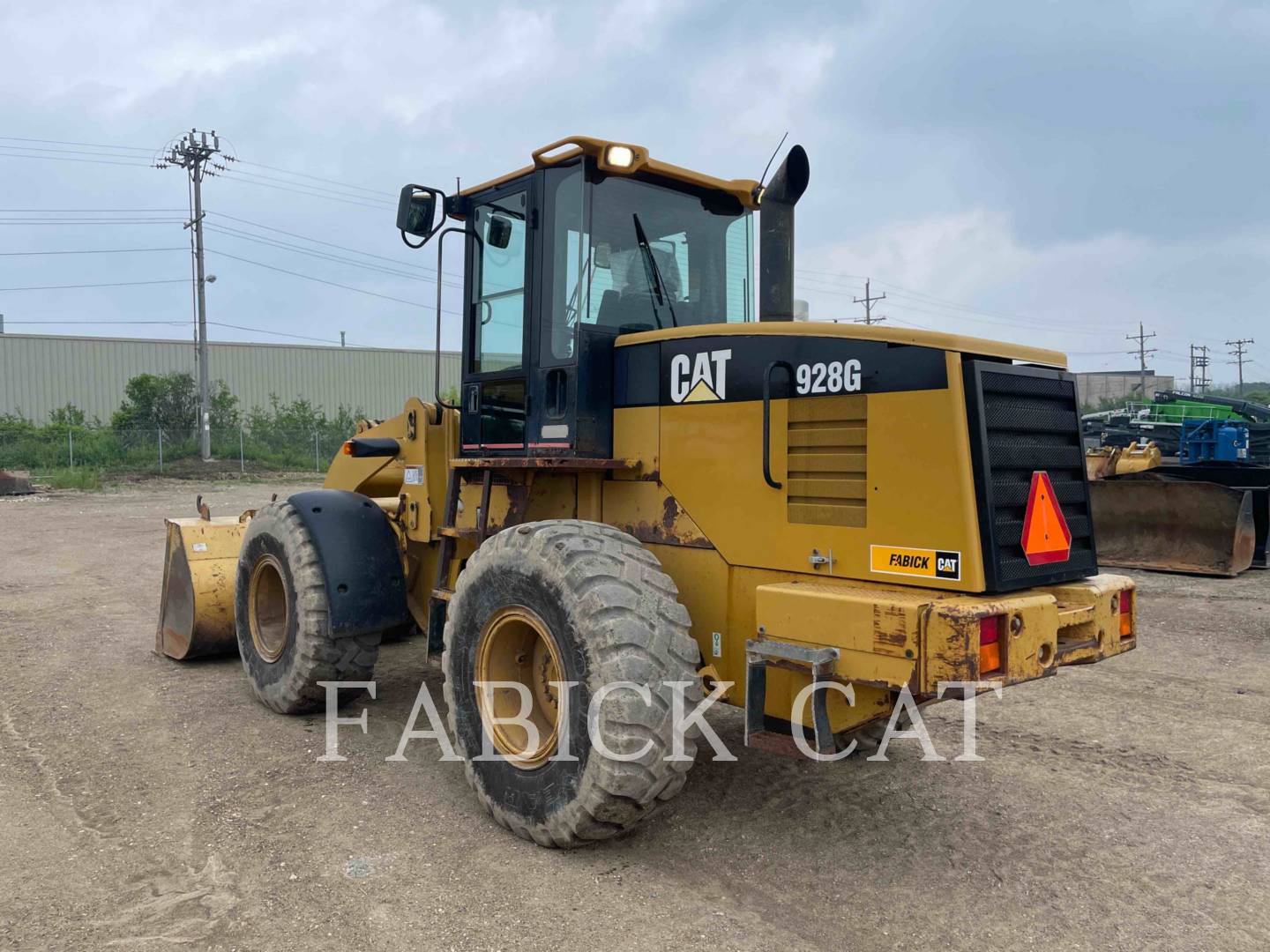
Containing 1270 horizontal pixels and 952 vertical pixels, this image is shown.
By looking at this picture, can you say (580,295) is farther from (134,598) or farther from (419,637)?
(134,598)

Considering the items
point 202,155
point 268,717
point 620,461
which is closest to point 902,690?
point 620,461

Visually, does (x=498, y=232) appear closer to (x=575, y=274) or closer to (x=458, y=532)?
(x=575, y=274)

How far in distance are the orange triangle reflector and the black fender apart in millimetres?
3408

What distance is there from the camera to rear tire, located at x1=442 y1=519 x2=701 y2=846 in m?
3.68

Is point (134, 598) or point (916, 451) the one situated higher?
point (916, 451)

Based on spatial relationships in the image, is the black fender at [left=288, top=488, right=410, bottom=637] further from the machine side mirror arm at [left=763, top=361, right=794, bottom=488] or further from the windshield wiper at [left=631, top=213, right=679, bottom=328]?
the machine side mirror arm at [left=763, top=361, right=794, bottom=488]

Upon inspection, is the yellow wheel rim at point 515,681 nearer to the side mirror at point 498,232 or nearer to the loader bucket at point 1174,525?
the side mirror at point 498,232

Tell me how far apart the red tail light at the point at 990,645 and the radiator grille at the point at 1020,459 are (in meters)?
0.18

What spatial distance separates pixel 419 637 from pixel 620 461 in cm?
397

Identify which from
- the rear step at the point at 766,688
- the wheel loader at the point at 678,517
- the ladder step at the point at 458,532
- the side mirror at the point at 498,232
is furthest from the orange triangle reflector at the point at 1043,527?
the side mirror at the point at 498,232

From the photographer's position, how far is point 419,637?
7.98 meters

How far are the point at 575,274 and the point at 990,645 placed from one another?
99.6 inches

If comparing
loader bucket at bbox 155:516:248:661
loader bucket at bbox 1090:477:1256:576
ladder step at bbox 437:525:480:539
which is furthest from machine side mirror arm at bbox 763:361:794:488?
loader bucket at bbox 1090:477:1256:576

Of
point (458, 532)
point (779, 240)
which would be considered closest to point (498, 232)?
point (779, 240)
